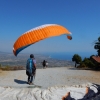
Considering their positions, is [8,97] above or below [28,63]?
below

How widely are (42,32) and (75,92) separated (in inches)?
163

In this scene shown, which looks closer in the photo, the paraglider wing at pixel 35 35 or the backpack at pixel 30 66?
the paraglider wing at pixel 35 35

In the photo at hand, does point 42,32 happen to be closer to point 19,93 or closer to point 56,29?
point 56,29

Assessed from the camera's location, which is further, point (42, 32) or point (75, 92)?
point (75, 92)

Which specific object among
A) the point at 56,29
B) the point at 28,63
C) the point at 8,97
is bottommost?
the point at 8,97

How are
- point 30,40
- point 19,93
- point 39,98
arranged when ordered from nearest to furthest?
point 30,40, point 39,98, point 19,93

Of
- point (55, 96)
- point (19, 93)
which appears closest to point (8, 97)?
point (19, 93)

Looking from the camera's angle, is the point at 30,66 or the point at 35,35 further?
the point at 30,66

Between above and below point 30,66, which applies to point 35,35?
above

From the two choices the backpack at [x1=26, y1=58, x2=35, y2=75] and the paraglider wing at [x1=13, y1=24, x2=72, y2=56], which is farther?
the backpack at [x1=26, y1=58, x2=35, y2=75]

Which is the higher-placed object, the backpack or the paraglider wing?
the paraglider wing

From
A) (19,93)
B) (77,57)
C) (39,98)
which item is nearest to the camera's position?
(39,98)

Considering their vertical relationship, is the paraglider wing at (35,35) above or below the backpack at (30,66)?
above

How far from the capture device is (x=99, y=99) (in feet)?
25.7
